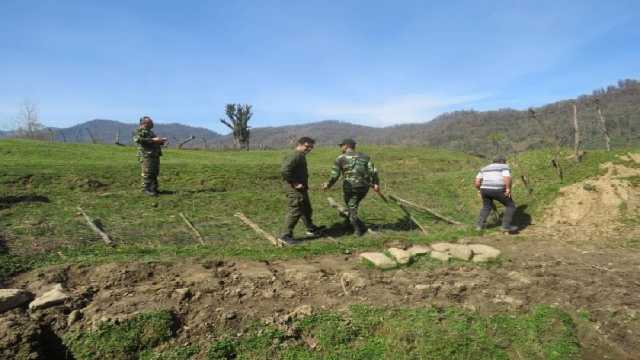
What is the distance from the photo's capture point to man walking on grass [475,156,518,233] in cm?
998

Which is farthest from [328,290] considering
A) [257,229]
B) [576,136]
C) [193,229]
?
[576,136]

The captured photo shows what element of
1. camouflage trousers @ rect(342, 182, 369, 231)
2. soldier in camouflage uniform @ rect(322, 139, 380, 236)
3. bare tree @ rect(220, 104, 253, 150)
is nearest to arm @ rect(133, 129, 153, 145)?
soldier in camouflage uniform @ rect(322, 139, 380, 236)

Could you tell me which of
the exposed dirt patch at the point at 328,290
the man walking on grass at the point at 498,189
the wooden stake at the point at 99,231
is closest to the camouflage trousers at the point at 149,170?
the wooden stake at the point at 99,231

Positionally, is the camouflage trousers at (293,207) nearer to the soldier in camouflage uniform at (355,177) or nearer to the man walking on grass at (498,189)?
the soldier in camouflage uniform at (355,177)

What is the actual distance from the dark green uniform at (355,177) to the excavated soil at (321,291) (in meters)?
2.31

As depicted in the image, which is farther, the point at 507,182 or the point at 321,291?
the point at 507,182

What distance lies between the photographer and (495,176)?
10.2 meters

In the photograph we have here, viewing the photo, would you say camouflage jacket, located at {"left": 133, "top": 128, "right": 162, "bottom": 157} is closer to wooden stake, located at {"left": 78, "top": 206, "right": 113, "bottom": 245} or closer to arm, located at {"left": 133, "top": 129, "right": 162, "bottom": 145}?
arm, located at {"left": 133, "top": 129, "right": 162, "bottom": 145}

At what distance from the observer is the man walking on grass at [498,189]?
9984mm

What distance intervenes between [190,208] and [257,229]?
2964 mm

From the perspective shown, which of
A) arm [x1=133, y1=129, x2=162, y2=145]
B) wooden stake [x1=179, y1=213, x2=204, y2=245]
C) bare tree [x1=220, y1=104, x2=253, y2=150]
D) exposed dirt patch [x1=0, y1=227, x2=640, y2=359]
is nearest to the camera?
exposed dirt patch [x1=0, y1=227, x2=640, y2=359]

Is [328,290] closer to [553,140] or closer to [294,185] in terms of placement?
[294,185]

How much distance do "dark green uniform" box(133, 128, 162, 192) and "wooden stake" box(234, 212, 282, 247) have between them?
3.29 metres

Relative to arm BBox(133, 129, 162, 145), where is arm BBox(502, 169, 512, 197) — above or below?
below
